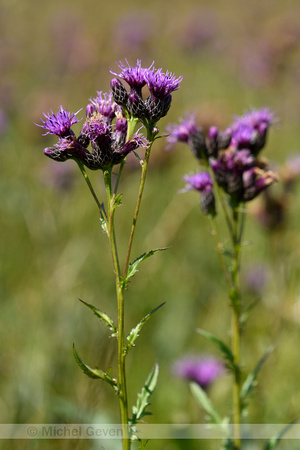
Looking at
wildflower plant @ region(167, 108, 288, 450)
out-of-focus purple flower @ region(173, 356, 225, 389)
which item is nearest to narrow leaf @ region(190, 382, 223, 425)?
wildflower plant @ region(167, 108, 288, 450)

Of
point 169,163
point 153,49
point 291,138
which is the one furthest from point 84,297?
point 153,49

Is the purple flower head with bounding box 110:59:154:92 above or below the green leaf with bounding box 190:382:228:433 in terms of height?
above

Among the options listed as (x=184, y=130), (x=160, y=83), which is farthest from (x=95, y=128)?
(x=184, y=130)

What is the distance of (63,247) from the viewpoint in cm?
522

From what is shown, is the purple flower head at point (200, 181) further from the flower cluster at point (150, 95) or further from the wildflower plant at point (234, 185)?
the flower cluster at point (150, 95)

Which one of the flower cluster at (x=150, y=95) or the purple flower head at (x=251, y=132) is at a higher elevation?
the purple flower head at (x=251, y=132)

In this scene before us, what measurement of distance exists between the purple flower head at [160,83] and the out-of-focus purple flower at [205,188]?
0.75m

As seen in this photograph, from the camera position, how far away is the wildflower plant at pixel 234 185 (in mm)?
2324

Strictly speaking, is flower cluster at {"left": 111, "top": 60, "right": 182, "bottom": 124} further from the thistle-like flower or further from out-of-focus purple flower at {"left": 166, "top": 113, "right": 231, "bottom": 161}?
out-of-focus purple flower at {"left": 166, "top": 113, "right": 231, "bottom": 161}

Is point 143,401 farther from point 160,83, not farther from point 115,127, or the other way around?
point 160,83

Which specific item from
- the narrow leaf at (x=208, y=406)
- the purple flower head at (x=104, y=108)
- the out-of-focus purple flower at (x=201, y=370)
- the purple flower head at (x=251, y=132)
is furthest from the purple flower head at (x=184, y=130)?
the out-of-focus purple flower at (x=201, y=370)

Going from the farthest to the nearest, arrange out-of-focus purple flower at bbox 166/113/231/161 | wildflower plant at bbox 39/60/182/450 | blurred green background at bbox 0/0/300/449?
1. blurred green background at bbox 0/0/300/449
2. out-of-focus purple flower at bbox 166/113/231/161
3. wildflower plant at bbox 39/60/182/450

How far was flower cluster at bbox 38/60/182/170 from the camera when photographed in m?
1.76

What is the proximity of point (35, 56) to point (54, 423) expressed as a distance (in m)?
10.6
